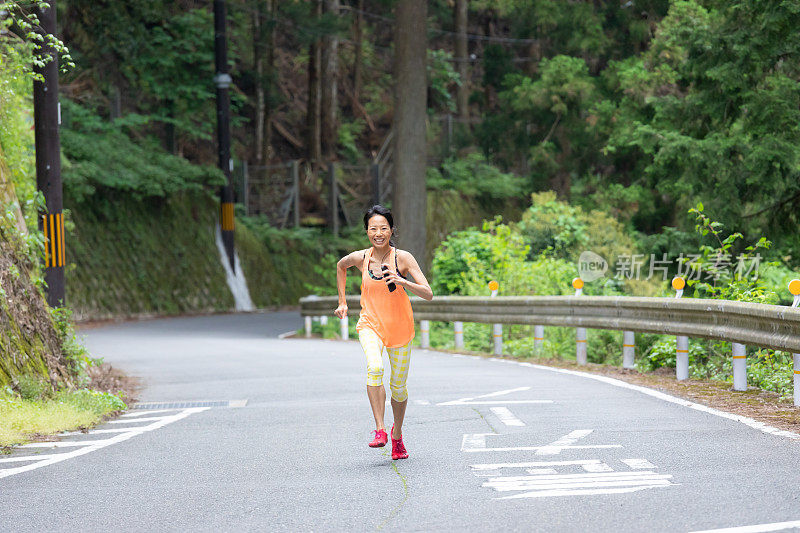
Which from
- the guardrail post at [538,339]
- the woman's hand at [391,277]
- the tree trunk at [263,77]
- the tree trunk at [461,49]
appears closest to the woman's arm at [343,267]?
the woman's hand at [391,277]

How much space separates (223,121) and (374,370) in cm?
2939

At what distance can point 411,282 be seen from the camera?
7781 millimetres

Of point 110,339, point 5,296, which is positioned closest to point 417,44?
point 110,339

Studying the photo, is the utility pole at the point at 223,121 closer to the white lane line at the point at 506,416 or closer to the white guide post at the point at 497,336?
the white guide post at the point at 497,336

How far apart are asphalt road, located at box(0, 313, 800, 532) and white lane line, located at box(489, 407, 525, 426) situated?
25 mm

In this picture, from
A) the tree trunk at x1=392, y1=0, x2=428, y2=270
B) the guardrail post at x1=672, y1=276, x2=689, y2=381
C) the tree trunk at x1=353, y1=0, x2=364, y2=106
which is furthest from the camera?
the tree trunk at x1=353, y1=0, x2=364, y2=106

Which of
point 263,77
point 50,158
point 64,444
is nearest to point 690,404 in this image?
point 64,444

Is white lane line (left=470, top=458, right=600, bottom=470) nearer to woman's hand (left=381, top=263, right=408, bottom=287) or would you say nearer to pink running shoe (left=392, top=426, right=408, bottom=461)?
pink running shoe (left=392, top=426, right=408, bottom=461)

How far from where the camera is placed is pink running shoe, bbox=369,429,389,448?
789cm

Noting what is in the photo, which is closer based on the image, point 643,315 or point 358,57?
point 643,315

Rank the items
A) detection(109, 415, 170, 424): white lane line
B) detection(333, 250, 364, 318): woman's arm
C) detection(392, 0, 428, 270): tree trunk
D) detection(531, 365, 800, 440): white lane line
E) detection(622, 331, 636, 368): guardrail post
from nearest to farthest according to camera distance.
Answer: detection(333, 250, 364, 318): woman's arm, detection(531, 365, 800, 440): white lane line, detection(109, 415, 170, 424): white lane line, detection(622, 331, 636, 368): guardrail post, detection(392, 0, 428, 270): tree trunk

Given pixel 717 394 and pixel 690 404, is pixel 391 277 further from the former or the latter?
pixel 717 394

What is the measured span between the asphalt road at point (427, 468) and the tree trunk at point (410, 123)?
14.2 metres

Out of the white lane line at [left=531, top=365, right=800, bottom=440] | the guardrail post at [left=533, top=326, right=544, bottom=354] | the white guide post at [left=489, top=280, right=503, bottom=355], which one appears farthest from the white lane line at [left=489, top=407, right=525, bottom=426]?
the white guide post at [left=489, top=280, right=503, bottom=355]
